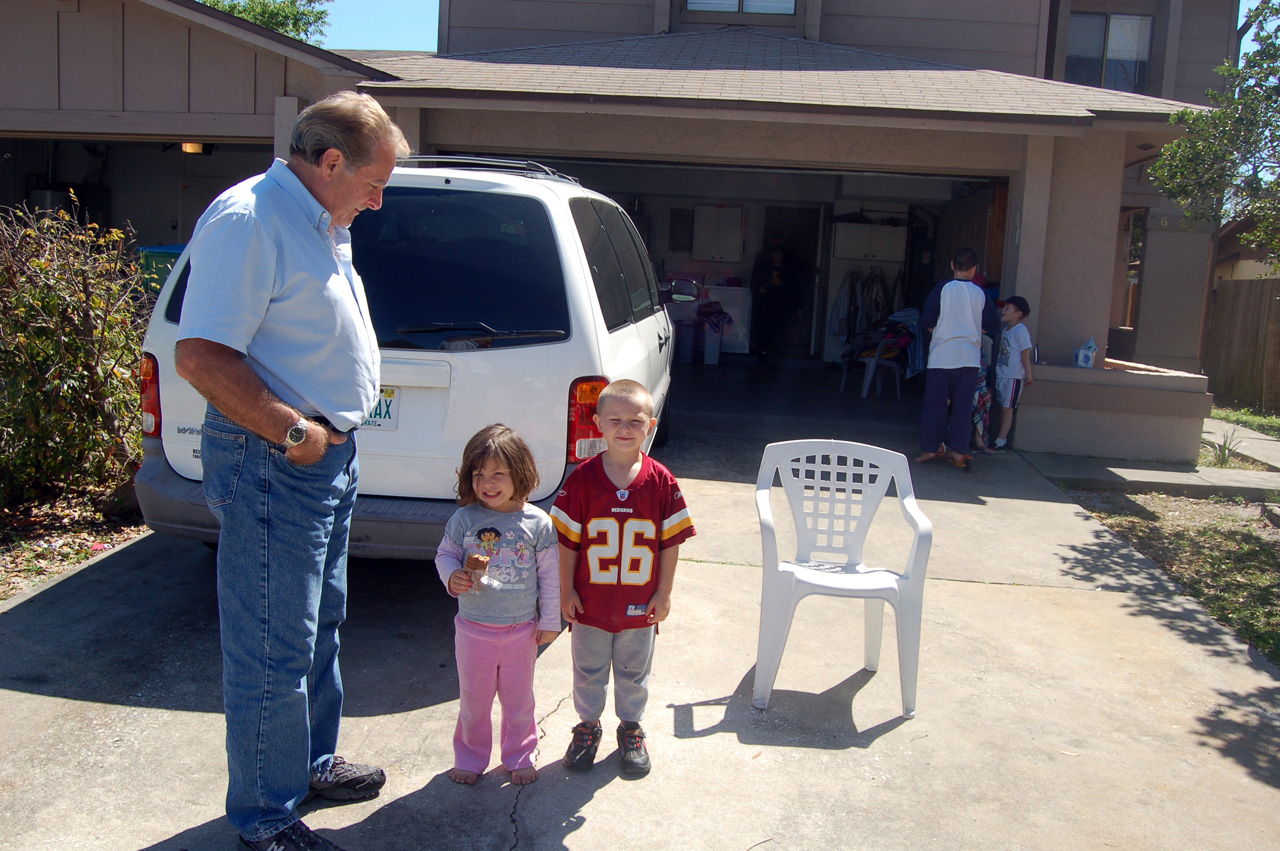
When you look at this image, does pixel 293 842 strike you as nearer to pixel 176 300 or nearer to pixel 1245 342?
pixel 176 300

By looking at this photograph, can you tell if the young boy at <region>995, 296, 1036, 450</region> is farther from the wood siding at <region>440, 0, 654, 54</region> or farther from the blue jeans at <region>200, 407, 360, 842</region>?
the blue jeans at <region>200, 407, 360, 842</region>

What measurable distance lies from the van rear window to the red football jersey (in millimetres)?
911

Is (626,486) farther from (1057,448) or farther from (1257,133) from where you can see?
(1057,448)

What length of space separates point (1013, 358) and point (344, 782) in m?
7.24

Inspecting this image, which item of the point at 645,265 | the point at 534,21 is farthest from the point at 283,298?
the point at 534,21

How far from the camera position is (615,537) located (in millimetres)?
3113

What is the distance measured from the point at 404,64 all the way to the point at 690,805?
8.60 m

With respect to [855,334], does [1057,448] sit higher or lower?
lower

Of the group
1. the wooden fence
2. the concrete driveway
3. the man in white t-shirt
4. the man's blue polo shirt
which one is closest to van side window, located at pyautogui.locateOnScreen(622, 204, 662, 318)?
the concrete driveway

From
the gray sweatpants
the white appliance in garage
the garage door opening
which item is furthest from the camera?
the white appliance in garage

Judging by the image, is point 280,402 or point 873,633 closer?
point 280,402

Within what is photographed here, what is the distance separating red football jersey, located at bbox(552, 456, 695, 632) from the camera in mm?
3107

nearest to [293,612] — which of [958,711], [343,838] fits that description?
[343,838]

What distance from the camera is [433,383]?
3773 millimetres
